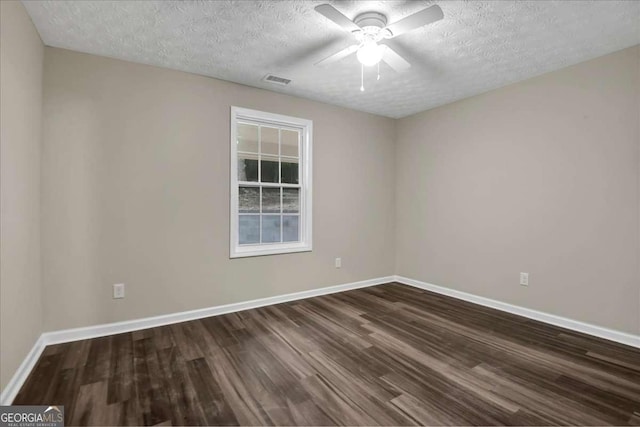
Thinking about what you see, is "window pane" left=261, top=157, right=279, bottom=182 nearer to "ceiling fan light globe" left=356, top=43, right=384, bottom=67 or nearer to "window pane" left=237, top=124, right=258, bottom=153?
"window pane" left=237, top=124, right=258, bottom=153

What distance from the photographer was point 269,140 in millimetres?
3672

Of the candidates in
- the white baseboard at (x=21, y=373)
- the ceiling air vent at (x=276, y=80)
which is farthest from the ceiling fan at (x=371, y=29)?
the white baseboard at (x=21, y=373)

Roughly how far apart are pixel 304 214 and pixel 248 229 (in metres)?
0.75

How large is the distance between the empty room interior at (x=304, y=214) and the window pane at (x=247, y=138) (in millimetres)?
25

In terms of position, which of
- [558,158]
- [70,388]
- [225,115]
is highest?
[225,115]

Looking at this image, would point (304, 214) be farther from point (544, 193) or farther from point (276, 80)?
point (544, 193)

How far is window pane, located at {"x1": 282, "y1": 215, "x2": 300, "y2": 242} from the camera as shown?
3.82 m

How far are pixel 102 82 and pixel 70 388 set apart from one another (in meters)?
2.44

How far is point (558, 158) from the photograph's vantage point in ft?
9.71

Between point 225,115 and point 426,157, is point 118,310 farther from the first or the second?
point 426,157

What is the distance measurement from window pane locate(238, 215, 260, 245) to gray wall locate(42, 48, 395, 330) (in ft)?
0.82

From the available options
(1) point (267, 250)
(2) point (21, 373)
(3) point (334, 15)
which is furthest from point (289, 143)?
(2) point (21, 373)

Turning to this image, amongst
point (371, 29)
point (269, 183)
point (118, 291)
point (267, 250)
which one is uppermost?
point (371, 29)

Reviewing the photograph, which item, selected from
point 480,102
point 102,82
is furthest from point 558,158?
point 102,82
